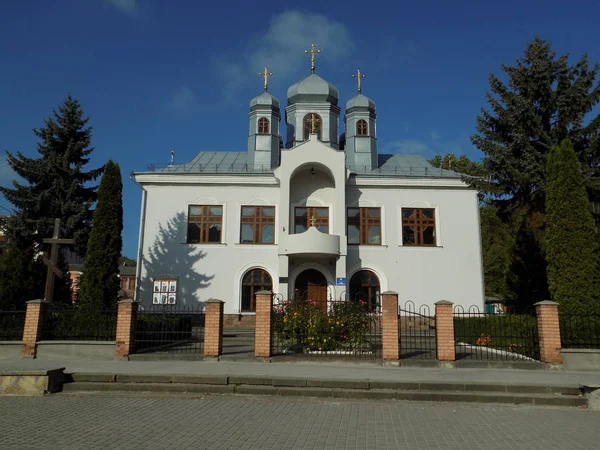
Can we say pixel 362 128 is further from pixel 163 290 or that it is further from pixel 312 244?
pixel 163 290

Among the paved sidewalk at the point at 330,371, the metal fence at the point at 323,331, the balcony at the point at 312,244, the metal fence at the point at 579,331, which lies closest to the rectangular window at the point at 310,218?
the balcony at the point at 312,244

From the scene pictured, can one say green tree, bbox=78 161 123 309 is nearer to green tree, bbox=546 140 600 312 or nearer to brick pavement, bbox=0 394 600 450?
brick pavement, bbox=0 394 600 450

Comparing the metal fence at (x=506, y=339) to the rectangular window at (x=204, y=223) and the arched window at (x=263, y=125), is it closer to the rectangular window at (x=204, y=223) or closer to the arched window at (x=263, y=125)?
the rectangular window at (x=204, y=223)

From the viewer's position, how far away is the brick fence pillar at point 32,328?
11852 mm

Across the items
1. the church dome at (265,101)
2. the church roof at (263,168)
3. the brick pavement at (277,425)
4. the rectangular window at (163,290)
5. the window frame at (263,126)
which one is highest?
the church dome at (265,101)

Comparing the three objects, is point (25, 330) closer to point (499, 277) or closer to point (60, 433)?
point (60, 433)

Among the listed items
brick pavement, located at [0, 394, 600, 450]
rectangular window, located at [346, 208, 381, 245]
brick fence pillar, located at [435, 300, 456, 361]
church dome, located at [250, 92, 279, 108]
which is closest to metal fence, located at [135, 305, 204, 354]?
brick pavement, located at [0, 394, 600, 450]

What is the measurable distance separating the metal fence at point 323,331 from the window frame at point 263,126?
16.0 meters

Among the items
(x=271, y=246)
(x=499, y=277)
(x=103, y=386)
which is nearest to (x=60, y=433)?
(x=103, y=386)

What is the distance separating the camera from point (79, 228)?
22.3m

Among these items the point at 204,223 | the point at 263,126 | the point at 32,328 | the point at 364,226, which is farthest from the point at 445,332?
the point at 263,126

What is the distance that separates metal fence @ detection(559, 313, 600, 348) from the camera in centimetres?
1114

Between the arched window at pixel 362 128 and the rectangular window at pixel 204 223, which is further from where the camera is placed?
the arched window at pixel 362 128

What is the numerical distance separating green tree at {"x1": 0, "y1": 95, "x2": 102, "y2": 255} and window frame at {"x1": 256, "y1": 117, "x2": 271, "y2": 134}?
8810 millimetres
